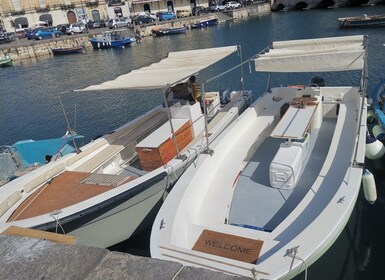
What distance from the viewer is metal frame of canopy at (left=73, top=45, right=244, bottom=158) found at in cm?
766

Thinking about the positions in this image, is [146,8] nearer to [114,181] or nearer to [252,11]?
[252,11]

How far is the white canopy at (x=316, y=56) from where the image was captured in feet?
26.7

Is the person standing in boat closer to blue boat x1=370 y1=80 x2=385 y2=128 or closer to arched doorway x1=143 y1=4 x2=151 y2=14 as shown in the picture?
blue boat x1=370 y1=80 x2=385 y2=128

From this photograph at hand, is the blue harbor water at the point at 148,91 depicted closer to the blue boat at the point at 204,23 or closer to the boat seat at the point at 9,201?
the blue boat at the point at 204,23

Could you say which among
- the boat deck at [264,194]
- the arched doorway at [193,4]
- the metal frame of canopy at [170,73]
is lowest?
the boat deck at [264,194]

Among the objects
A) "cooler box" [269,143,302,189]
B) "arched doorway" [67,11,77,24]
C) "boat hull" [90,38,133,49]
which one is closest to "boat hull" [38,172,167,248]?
"cooler box" [269,143,302,189]

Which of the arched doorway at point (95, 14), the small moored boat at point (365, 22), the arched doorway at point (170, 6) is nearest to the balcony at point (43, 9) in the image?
the arched doorway at point (95, 14)

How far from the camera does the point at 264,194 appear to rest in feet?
24.2

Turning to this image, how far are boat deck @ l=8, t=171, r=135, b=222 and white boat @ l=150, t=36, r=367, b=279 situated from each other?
5.36 feet

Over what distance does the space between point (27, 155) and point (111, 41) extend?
111 ft

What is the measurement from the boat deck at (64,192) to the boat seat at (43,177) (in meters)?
0.16

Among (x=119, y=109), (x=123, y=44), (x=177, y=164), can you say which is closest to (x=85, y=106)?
(x=119, y=109)

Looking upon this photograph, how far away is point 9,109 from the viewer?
23.1 metres

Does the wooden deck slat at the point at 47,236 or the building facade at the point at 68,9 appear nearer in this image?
the wooden deck slat at the point at 47,236
